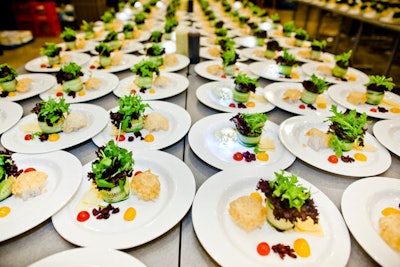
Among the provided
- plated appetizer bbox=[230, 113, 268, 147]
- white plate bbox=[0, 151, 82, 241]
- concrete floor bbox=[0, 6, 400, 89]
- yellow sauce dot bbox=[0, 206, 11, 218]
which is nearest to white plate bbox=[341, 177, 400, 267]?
plated appetizer bbox=[230, 113, 268, 147]

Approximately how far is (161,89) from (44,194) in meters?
1.47

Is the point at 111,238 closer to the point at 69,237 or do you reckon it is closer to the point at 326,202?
the point at 69,237

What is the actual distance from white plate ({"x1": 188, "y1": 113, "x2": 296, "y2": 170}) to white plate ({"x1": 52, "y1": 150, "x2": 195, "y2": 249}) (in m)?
0.22

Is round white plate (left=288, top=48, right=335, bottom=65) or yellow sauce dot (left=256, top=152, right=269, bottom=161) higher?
round white plate (left=288, top=48, right=335, bottom=65)

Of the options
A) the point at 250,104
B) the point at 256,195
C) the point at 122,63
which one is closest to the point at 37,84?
the point at 122,63

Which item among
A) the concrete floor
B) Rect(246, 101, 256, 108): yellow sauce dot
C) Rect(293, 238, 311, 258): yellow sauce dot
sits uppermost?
Rect(246, 101, 256, 108): yellow sauce dot

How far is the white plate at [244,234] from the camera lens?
108 centimetres

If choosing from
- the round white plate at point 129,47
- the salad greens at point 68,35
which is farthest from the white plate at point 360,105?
the salad greens at point 68,35

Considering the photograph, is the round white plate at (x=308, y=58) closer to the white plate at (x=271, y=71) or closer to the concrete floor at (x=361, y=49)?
the white plate at (x=271, y=71)

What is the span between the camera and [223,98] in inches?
94.3

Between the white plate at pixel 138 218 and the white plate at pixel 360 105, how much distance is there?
1.69 m

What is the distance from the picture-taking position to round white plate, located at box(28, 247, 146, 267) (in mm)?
1006

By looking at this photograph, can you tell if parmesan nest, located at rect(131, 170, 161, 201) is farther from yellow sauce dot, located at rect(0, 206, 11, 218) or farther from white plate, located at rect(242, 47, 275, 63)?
white plate, located at rect(242, 47, 275, 63)

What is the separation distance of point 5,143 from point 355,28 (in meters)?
9.85
